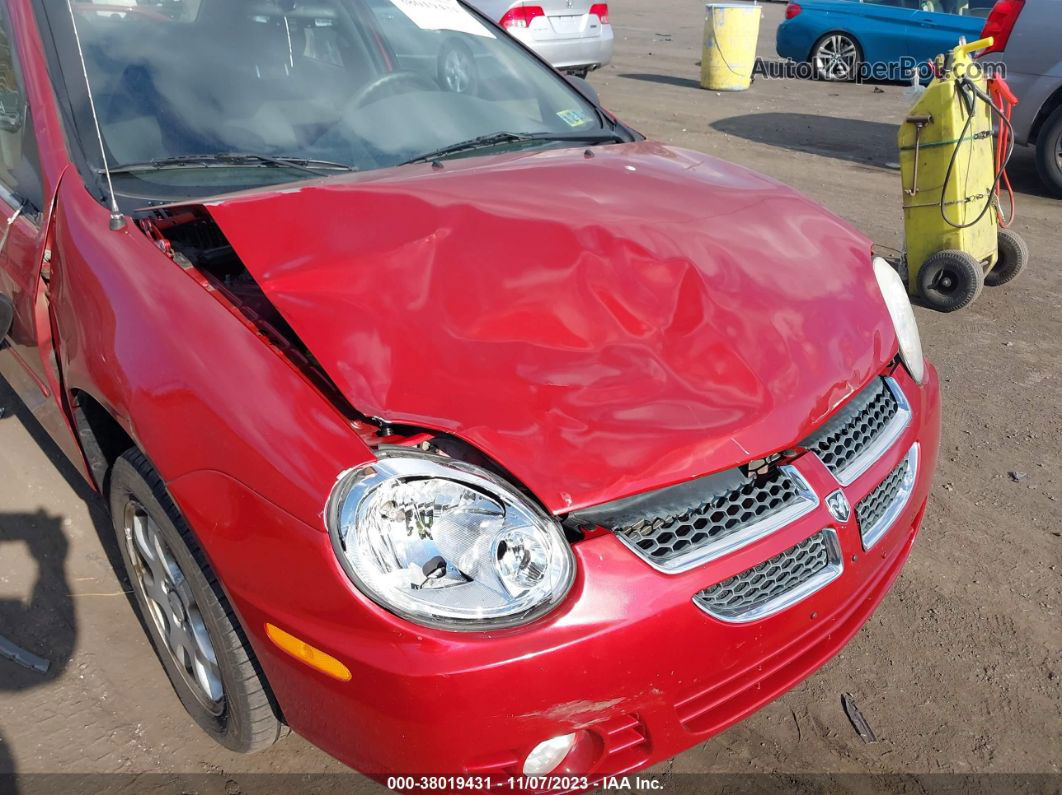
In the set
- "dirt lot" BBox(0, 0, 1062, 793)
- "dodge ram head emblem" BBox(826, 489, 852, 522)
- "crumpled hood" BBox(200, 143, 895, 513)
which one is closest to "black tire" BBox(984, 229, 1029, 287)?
"dirt lot" BBox(0, 0, 1062, 793)

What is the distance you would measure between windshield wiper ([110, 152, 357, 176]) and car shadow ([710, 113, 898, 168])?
21.0 feet

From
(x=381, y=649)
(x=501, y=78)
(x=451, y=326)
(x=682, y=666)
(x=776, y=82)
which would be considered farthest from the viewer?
(x=776, y=82)

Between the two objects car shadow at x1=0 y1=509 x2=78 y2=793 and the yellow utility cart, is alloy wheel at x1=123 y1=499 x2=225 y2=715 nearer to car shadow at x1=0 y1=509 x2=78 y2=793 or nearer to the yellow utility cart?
car shadow at x1=0 y1=509 x2=78 y2=793

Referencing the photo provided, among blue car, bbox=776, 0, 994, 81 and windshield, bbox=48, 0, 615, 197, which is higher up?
windshield, bbox=48, 0, 615, 197

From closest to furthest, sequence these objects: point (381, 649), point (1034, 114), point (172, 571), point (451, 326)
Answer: point (381, 649) → point (451, 326) → point (172, 571) → point (1034, 114)

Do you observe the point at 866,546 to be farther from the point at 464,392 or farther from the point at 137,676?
the point at 137,676

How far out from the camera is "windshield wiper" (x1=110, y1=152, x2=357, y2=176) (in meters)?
2.30

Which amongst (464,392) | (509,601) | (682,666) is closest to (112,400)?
(464,392)

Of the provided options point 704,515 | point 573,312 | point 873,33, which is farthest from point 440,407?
point 873,33

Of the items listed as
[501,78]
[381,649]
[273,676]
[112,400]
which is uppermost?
[501,78]

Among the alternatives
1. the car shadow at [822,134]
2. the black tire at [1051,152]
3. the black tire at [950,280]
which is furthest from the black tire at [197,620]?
the car shadow at [822,134]

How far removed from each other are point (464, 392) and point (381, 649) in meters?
0.49

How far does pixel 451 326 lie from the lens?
5.91ft

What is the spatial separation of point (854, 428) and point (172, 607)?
1661 mm
